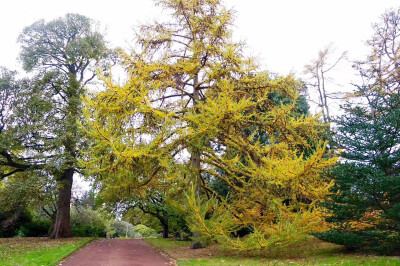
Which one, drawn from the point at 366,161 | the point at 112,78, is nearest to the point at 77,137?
the point at 112,78

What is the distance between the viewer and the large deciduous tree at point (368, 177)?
22.8 feet

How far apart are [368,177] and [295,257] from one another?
323 centimetres

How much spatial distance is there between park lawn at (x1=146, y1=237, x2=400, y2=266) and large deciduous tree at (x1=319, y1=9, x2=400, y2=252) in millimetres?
528

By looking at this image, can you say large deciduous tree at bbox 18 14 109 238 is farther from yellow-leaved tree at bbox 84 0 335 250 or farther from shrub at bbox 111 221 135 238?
shrub at bbox 111 221 135 238

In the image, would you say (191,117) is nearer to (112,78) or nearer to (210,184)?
(112,78)

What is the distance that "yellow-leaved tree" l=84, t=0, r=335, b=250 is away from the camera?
761 cm

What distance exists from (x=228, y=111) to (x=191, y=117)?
1.10 metres

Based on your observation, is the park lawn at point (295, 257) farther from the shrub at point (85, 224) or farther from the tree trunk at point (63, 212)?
the shrub at point (85, 224)

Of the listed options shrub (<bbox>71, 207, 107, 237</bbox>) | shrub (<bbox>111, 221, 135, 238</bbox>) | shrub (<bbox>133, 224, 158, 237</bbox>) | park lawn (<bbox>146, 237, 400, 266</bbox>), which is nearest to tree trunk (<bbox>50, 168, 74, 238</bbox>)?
shrub (<bbox>71, 207, 107, 237</bbox>)

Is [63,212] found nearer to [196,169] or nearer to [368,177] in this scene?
[196,169]

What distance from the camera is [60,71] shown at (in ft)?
50.8

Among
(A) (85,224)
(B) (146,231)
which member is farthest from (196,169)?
(B) (146,231)

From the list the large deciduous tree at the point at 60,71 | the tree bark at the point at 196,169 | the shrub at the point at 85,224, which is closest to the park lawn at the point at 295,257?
the tree bark at the point at 196,169

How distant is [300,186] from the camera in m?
7.79
